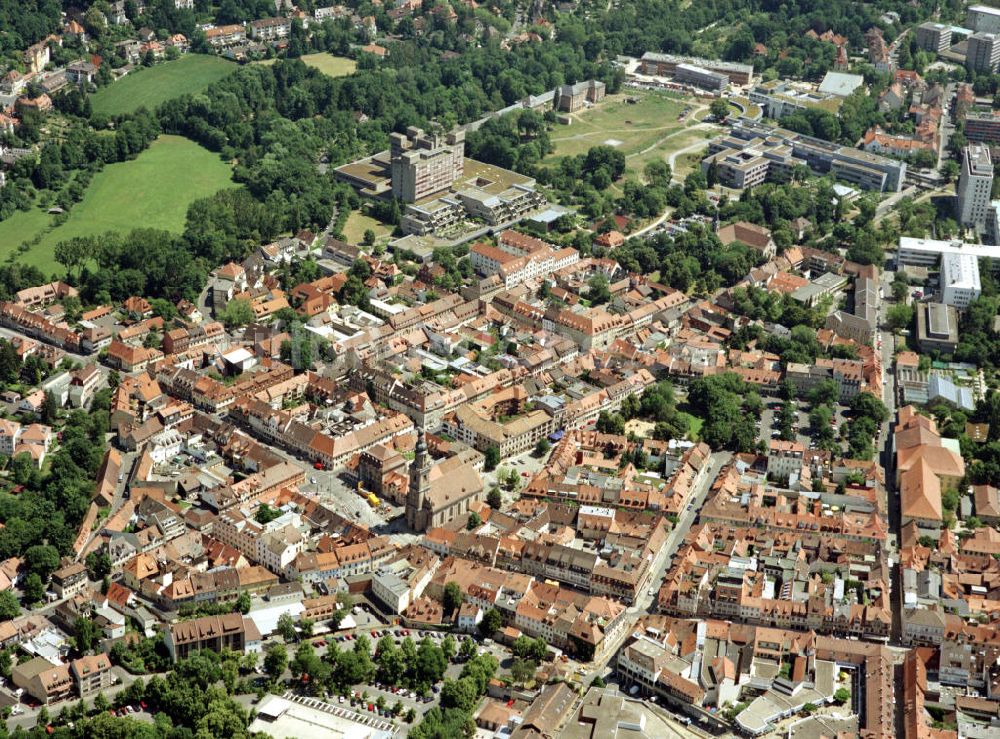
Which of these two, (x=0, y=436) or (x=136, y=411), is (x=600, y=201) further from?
(x=0, y=436)

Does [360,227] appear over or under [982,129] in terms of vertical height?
under

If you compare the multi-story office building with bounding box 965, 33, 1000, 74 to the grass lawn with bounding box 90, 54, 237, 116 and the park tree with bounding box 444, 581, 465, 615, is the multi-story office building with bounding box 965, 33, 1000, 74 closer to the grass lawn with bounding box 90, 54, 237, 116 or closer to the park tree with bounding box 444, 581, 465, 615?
the grass lawn with bounding box 90, 54, 237, 116

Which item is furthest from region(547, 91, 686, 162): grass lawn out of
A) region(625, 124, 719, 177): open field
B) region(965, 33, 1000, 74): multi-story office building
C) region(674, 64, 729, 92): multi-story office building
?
region(965, 33, 1000, 74): multi-story office building

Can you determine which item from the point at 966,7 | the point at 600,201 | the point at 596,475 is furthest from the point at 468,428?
the point at 966,7

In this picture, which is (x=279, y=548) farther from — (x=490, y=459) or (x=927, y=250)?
(x=927, y=250)

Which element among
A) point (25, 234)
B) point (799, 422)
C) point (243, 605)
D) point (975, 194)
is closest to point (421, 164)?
point (25, 234)

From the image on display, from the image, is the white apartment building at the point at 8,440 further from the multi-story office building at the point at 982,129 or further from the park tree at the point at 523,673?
the multi-story office building at the point at 982,129
